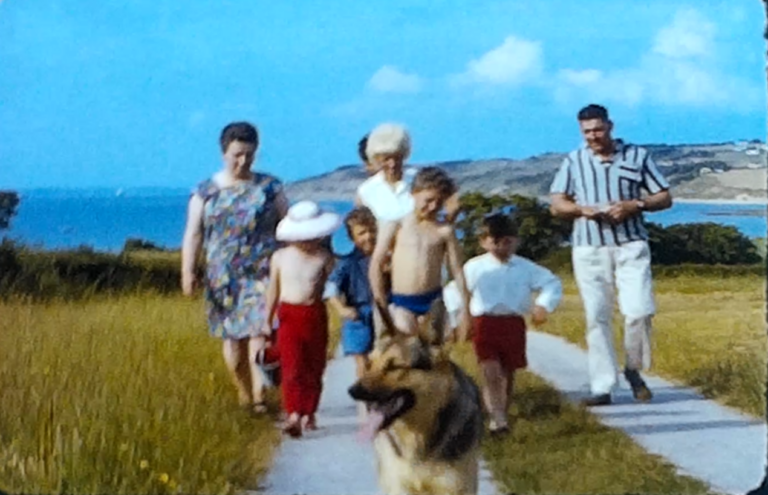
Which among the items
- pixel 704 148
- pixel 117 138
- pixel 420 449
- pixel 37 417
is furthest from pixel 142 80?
pixel 704 148

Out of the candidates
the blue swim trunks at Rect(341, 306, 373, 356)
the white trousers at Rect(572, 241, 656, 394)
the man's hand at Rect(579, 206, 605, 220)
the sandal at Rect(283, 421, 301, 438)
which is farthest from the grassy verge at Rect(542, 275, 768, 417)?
the sandal at Rect(283, 421, 301, 438)

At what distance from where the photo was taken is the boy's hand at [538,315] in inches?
56.8

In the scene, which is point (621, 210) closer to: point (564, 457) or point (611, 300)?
point (611, 300)

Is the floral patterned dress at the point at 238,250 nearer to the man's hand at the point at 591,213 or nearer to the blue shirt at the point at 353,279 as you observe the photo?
the blue shirt at the point at 353,279

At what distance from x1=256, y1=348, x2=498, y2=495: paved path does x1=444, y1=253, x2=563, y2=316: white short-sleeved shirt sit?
207 mm

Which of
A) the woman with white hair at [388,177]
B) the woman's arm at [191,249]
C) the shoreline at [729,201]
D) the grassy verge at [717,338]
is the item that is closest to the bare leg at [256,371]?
the woman's arm at [191,249]

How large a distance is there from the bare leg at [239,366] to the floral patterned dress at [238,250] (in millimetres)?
11

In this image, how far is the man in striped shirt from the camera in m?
1.46

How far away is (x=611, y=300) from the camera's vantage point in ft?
4.86

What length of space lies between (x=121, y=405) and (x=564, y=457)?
0.57 meters

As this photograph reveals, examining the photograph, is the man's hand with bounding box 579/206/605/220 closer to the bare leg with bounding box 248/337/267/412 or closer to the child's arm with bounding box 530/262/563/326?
the child's arm with bounding box 530/262/563/326

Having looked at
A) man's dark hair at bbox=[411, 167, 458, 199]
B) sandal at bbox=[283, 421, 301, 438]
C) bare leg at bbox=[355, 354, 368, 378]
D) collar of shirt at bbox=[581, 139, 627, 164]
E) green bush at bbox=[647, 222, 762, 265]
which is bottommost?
sandal at bbox=[283, 421, 301, 438]

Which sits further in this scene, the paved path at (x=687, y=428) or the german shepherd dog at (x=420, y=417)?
the paved path at (x=687, y=428)

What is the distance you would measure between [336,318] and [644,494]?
1.46 ft
